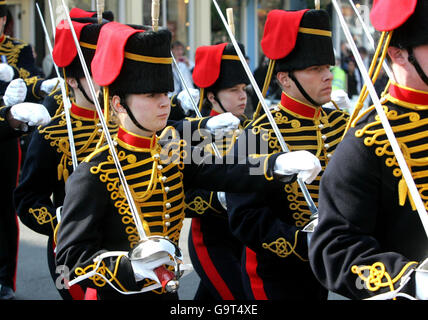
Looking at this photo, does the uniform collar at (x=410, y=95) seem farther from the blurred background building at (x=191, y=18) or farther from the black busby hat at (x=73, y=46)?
the blurred background building at (x=191, y=18)

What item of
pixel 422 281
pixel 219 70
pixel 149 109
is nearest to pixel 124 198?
pixel 149 109

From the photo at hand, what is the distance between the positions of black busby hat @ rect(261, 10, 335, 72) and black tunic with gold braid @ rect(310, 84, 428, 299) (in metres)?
1.43

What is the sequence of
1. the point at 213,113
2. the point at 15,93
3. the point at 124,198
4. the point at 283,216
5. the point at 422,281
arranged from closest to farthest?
the point at 422,281, the point at 124,198, the point at 283,216, the point at 15,93, the point at 213,113

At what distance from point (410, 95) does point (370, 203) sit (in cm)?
34

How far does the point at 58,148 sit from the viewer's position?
3.97 meters

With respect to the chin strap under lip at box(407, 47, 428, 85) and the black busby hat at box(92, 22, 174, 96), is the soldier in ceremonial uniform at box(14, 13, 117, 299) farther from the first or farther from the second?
the chin strap under lip at box(407, 47, 428, 85)

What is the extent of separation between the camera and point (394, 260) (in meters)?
2.17

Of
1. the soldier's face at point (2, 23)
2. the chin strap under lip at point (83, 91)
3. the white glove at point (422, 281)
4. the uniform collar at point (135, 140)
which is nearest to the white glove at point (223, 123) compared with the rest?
the chin strap under lip at point (83, 91)

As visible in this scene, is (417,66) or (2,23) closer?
(417,66)

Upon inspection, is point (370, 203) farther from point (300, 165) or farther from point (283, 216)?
point (283, 216)

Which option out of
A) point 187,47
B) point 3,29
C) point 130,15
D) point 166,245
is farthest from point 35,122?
point 187,47

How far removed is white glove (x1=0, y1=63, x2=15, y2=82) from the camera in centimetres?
523

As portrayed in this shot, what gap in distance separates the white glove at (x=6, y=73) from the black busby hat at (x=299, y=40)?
2.07m

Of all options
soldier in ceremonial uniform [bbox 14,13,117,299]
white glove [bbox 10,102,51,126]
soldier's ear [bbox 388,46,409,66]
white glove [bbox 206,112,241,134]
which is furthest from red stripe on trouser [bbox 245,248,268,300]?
soldier's ear [bbox 388,46,409,66]
